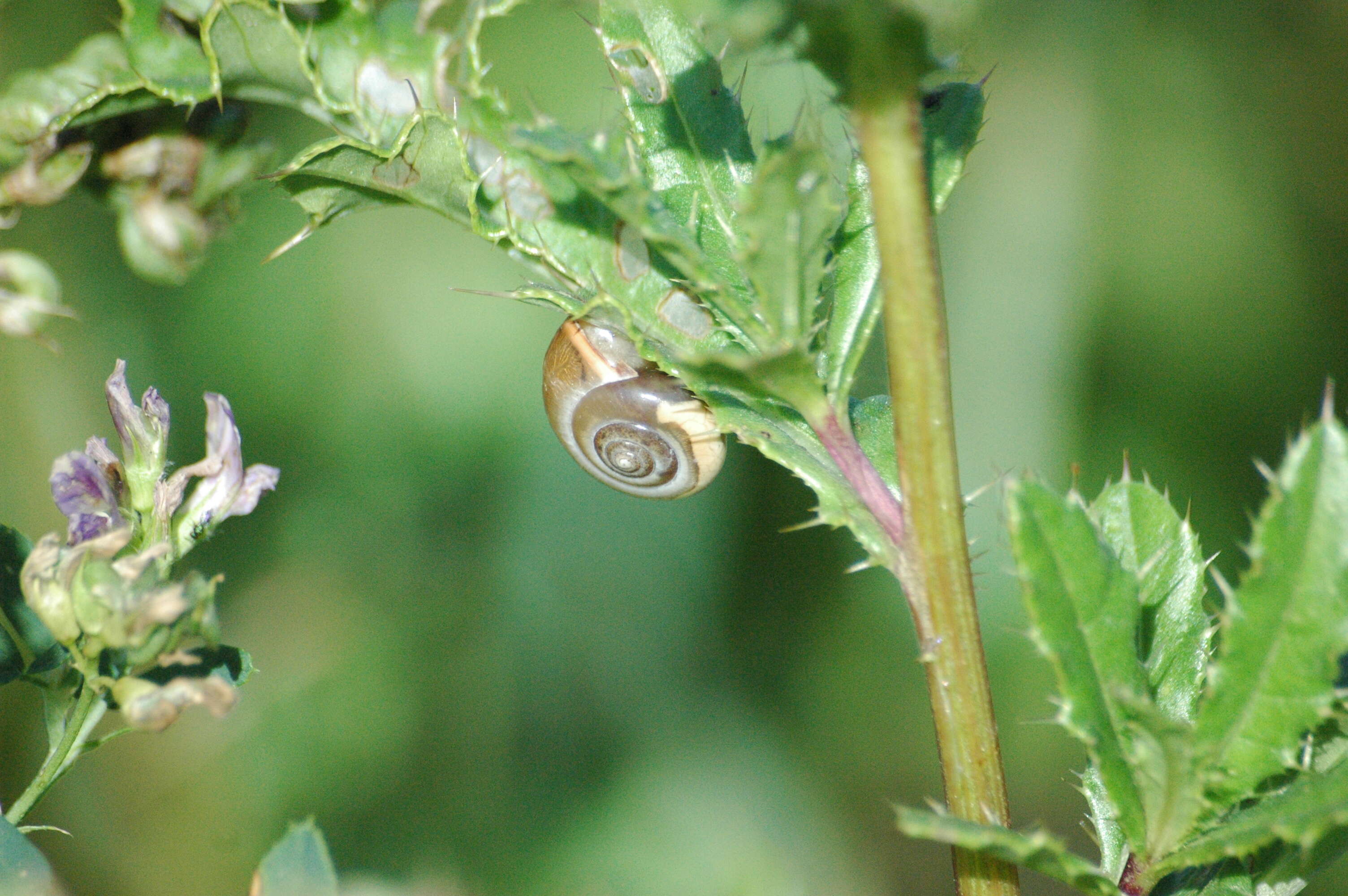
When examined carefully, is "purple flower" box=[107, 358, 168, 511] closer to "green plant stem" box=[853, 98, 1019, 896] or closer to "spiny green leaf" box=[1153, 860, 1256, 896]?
"green plant stem" box=[853, 98, 1019, 896]

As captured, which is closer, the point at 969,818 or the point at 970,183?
the point at 969,818

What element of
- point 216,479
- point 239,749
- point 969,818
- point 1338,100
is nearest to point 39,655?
point 216,479

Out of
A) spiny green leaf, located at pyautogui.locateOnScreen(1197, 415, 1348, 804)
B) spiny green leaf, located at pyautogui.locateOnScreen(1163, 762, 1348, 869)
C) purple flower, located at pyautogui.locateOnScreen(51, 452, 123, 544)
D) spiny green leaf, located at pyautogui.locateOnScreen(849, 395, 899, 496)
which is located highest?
purple flower, located at pyautogui.locateOnScreen(51, 452, 123, 544)

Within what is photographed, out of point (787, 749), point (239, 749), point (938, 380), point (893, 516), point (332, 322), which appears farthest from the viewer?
point (787, 749)

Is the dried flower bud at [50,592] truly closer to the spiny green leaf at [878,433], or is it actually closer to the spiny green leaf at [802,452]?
the spiny green leaf at [802,452]

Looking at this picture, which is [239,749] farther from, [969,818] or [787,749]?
[969,818]

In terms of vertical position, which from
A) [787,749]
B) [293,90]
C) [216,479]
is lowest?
[787,749]

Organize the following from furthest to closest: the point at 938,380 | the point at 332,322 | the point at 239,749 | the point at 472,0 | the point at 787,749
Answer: the point at 787,749
the point at 332,322
the point at 239,749
the point at 472,0
the point at 938,380

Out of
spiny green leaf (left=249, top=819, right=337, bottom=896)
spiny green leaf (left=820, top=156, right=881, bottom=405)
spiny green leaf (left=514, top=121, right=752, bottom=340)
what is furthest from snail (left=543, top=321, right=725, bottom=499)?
spiny green leaf (left=249, top=819, right=337, bottom=896)
